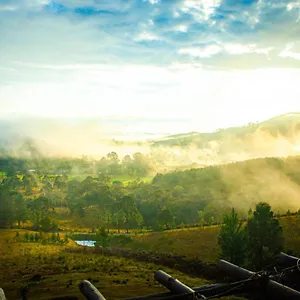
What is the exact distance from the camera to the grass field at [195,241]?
6070 cm

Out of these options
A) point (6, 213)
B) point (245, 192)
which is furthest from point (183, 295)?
point (245, 192)

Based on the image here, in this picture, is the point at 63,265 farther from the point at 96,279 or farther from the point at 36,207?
the point at 36,207

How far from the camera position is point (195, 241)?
70562 mm

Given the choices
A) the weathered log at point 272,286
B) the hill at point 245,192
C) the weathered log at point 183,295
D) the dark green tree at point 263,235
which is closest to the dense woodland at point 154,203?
the hill at point 245,192

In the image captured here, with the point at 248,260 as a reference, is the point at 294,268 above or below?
above

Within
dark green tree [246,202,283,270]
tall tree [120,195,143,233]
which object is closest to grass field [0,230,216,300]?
dark green tree [246,202,283,270]

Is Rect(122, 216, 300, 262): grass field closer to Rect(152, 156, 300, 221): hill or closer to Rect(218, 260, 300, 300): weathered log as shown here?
Rect(152, 156, 300, 221): hill

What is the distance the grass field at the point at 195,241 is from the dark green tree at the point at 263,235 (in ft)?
52.7

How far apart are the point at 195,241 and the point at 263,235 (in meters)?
31.0

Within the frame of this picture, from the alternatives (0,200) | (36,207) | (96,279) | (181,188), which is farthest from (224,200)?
(96,279)

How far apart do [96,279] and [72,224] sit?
110303 mm

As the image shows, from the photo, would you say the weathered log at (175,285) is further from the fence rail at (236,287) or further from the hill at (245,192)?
the hill at (245,192)

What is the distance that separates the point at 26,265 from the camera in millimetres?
41844

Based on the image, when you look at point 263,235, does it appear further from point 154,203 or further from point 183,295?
point 154,203
